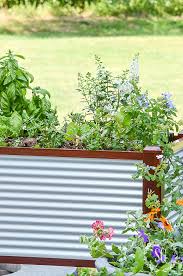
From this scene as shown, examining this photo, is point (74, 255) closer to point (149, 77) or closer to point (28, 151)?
point (28, 151)

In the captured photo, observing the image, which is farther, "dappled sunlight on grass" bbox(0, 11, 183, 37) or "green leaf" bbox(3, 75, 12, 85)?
"dappled sunlight on grass" bbox(0, 11, 183, 37)

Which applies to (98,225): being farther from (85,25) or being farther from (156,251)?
(85,25)

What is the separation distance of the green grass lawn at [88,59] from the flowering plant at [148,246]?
7.14 m

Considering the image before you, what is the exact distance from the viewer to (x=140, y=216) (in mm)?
3725

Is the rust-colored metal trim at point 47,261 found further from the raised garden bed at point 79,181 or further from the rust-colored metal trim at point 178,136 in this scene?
the rust-colored metal trim at point 178,136

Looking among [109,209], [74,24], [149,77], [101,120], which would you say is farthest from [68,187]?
[74,24]

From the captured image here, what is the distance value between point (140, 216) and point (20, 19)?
1826 cm

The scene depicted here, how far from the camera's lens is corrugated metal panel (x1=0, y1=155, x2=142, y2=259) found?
400cm

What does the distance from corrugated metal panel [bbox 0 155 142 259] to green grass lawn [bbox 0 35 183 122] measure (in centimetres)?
686

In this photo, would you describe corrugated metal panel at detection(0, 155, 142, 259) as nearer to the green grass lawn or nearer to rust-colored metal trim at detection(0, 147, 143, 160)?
rust-colored metal trim at detection(0, 147, 143, 160)

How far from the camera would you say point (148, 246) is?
351cm

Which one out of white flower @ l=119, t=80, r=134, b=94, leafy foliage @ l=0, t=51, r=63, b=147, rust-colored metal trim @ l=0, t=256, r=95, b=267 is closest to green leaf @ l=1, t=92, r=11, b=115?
leafy foliage @ l=0, t=51, r=63, b=147

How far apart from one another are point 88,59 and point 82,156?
1228 centimetres

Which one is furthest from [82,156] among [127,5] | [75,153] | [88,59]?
[127,5]
